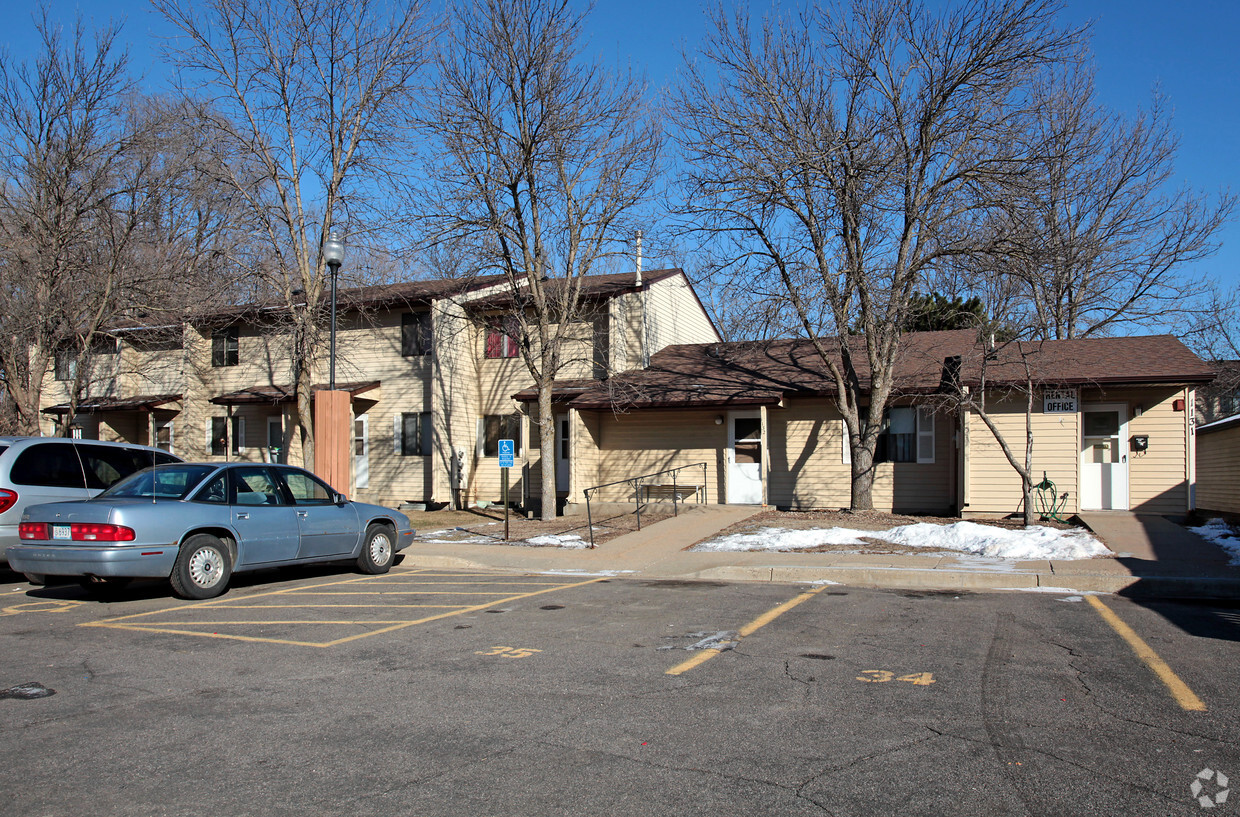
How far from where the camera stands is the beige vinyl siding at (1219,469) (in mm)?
19594

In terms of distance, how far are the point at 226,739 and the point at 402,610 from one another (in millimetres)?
4349

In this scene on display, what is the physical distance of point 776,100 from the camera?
18438 mm

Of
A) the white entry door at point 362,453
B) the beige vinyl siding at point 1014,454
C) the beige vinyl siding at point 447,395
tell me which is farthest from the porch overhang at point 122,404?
the beige vinyl siding at point 1014,454

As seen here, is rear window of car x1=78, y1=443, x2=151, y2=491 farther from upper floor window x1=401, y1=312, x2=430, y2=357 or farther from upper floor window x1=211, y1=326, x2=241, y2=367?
upper floor window x1=211, y1=326, x2=241, y2=367

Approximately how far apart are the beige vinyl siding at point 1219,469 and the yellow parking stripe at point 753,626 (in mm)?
13705

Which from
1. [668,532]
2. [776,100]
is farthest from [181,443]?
[776,100]

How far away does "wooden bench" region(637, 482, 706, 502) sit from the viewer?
2223cm

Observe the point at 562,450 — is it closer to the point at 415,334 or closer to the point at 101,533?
the point at 415,334

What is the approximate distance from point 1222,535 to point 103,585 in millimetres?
16830

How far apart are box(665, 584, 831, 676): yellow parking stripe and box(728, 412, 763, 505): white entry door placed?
33.7 ft

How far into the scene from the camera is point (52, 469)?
441 inches

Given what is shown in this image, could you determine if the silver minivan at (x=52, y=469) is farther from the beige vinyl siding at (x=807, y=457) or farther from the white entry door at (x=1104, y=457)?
the white entry door at (x=1104, y=457)

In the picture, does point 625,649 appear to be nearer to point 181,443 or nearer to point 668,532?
point 668,532

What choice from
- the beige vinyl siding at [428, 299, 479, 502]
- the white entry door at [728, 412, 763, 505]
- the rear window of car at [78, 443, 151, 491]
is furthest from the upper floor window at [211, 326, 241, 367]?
the rear window of car at [78, 443, 151, 491]
